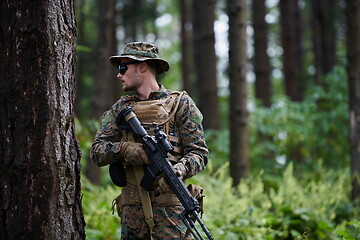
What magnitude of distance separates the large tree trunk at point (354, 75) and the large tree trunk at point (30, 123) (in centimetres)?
637

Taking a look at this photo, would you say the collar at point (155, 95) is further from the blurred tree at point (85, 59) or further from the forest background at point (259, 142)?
the blurred tree at point (85, 59)

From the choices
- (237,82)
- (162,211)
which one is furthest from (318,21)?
(162,211)

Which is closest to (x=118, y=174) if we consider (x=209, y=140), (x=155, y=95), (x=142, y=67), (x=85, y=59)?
(x=155, y=95)

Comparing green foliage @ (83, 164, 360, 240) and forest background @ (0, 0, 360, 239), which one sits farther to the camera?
green foliage @ (83, 164, 360, 240)

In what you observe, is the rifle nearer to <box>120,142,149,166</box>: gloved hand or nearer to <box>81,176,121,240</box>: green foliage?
<box>120,142,149,166</box>: gloved hand

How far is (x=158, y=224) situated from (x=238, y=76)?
475cm

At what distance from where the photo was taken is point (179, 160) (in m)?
4.17

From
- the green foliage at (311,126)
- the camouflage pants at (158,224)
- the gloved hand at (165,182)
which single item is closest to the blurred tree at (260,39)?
the green foliage at (311,126)

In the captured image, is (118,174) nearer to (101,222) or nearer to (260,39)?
(101,222)

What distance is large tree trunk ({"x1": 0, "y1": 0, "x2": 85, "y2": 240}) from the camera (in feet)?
12.7

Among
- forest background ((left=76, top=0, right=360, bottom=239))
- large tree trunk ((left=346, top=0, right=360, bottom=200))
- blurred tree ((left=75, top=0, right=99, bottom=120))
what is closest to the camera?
forest background ((left=76, top=0, right=360, bottom=239))

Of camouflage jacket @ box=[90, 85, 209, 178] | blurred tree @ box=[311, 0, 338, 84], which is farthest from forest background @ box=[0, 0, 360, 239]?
blurred tree @ box=[311, 0, 338, 84]

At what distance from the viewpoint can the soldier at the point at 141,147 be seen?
13.3 ft

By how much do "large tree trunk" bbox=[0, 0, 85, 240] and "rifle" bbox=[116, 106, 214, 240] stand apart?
0.63m
